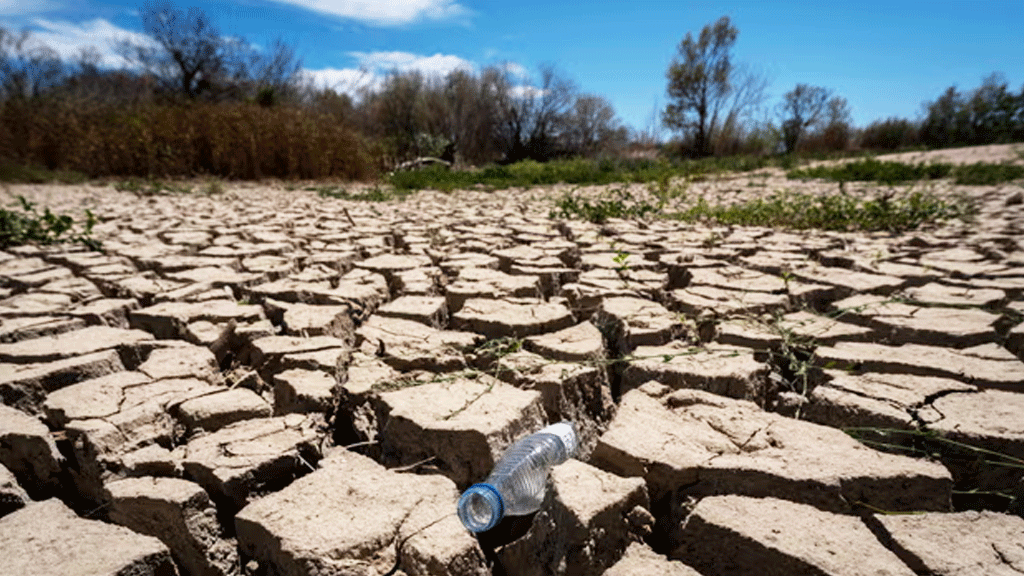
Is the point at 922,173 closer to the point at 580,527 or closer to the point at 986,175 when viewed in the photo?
the point at 986,175

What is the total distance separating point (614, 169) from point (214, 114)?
7778 mm

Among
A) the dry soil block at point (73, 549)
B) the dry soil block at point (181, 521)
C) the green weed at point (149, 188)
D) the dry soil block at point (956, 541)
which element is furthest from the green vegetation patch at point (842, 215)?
the green weed at point (149, 188)

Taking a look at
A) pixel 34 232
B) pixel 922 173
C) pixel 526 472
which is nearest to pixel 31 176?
pixel 34 232

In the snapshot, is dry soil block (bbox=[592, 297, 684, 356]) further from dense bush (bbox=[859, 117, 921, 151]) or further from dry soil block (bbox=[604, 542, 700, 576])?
dense bush (bbox=[859, 117, 921, 151])

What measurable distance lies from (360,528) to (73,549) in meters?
0.56

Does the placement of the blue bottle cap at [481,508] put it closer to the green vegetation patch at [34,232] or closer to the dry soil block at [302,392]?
the dry soil block at [302,392]

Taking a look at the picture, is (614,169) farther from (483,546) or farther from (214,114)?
(483,546)

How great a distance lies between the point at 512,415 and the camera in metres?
1.48

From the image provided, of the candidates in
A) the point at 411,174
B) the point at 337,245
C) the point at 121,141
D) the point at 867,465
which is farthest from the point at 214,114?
the point at 867,465

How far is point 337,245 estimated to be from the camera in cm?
383

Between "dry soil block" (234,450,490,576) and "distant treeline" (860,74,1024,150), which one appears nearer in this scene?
"dry soil block" (234,450,490,576)

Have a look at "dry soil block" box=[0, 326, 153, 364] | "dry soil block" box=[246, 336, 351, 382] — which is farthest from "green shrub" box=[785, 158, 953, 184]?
"dry soil block" box=[0, 326, 153, 364]

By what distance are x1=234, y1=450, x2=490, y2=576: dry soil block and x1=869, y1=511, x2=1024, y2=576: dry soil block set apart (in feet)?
2.55

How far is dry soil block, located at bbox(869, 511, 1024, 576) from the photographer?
3.24 feet
